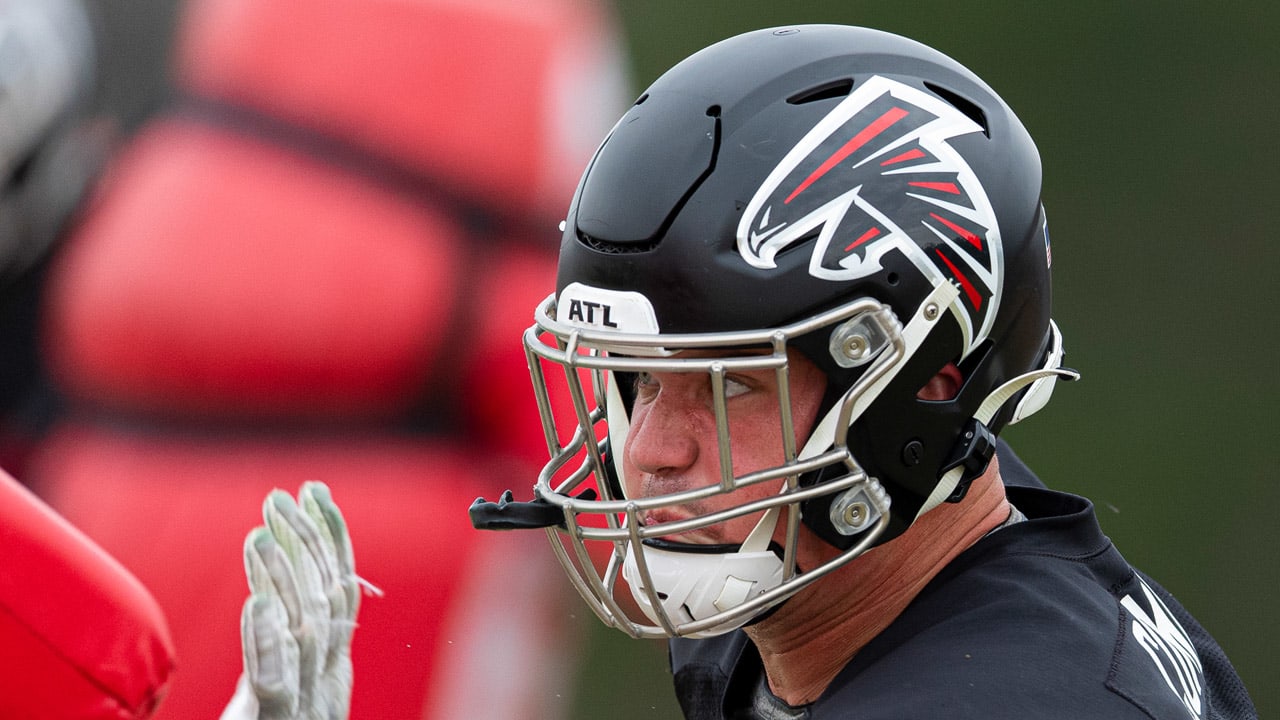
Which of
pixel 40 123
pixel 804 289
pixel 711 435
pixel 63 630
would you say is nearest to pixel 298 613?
pixel 63 630

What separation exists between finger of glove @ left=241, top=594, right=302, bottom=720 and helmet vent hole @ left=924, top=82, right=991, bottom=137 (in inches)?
45.7

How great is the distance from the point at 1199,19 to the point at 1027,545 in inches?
82.1

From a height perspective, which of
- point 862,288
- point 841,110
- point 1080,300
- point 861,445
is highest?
point 841,110

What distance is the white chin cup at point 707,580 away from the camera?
1269mm

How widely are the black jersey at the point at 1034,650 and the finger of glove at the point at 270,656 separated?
65 cm

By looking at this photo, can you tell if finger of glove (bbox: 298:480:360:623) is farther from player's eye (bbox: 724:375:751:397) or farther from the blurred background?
the blurred background

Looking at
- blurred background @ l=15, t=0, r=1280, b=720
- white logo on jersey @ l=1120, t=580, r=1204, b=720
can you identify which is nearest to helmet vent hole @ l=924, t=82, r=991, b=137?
white logo on jersey @ l=1120, t=580, r=1204, b=720

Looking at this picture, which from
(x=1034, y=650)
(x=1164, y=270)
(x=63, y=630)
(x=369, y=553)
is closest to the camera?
(x=1034, y=650)

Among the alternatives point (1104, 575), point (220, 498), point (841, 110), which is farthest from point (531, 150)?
point (1104, 575)

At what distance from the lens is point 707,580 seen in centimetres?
127

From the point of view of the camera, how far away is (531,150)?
2.08 m

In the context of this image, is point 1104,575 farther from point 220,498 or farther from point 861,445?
point 220,498

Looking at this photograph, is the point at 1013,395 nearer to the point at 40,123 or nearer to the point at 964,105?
the point at 964,105

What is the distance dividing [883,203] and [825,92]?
0.15m
